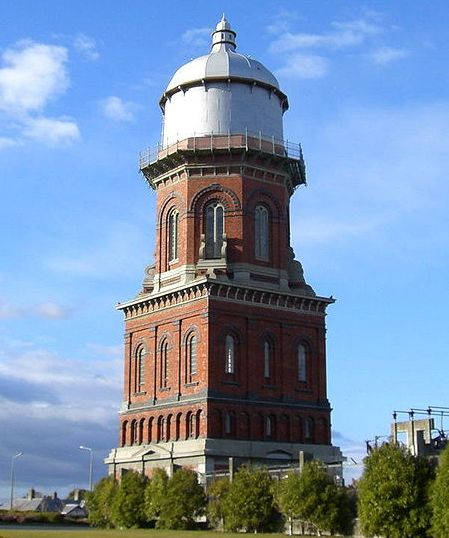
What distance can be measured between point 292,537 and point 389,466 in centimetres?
711

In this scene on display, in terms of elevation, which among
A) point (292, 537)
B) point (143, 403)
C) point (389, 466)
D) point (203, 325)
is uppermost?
point (203, 325)

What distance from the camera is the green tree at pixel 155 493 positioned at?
208ft

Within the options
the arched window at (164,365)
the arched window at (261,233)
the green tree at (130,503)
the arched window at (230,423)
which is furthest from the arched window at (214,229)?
the green tree at (130,503)

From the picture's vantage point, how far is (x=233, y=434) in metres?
69.3

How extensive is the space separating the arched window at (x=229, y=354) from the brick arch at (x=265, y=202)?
10.00 metres

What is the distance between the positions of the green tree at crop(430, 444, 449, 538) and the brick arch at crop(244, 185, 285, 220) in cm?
3204

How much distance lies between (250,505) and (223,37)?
38.4 m

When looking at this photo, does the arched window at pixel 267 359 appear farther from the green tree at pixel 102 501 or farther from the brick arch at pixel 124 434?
the green tree at pixel 102 501

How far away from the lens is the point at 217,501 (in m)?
60.6

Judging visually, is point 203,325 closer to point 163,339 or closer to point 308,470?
point 163,339

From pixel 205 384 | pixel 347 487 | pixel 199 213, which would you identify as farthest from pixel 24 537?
pixel 199 213

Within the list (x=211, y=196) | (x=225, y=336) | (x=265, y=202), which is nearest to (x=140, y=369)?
(x=225, y=336)

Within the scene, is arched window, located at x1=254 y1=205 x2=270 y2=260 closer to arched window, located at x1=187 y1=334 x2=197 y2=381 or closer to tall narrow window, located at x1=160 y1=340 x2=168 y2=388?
arched window, located at x1=187 y1=334 x2=197 y2=381

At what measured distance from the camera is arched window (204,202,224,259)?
7369 centimetres
